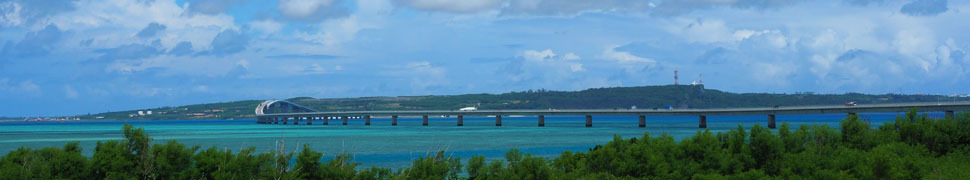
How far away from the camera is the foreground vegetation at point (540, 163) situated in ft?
66.3

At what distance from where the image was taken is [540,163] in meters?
19.7

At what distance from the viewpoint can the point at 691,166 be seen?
2400 centimetres

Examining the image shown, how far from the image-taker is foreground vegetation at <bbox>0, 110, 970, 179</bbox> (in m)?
20.2

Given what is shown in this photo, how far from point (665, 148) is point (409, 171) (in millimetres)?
8605

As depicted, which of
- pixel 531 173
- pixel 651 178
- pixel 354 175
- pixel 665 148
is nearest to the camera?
pixel 531 173

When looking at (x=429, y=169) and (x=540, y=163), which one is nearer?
(x=540, y=163)

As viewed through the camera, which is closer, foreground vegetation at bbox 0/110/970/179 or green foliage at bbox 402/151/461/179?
green foliage at bbox 402/151/461/179

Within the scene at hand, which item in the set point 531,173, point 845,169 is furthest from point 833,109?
point 531,173

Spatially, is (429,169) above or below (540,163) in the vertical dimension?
below

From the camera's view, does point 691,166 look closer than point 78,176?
No

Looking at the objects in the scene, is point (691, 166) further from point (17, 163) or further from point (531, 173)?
point (17, 163)

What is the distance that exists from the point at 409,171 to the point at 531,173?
110 inches

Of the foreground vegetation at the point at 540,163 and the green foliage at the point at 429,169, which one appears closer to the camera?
the green foliage at the point at 429,169

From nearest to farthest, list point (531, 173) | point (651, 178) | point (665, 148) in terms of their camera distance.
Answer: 1. point (531, 173)
2. point (651, 178)
3. point (665, 148)
